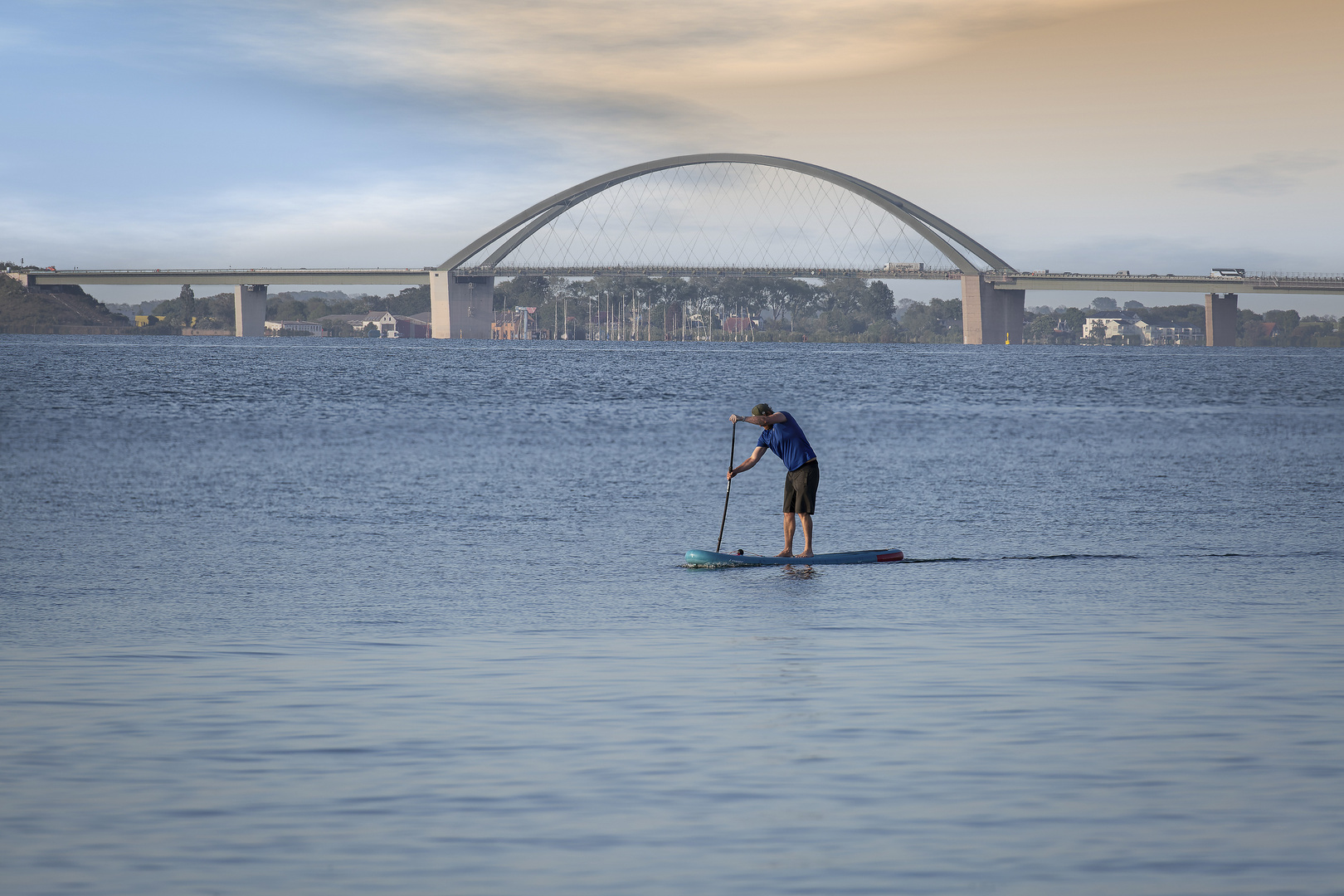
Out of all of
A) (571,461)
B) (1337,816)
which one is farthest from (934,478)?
(1337,816)

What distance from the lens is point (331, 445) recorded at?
34.2m

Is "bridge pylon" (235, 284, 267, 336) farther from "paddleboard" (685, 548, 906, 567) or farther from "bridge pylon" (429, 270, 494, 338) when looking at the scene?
"paddleboard" (685, 548, 906, 567)

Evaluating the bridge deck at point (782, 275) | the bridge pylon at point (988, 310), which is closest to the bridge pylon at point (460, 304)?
the bridge deck at point (782, 275)

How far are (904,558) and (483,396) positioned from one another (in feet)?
167

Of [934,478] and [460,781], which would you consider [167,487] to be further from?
[460,781]

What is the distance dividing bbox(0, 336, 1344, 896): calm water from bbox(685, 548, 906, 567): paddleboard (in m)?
0.19

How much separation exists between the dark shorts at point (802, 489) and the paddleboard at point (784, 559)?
586 mm

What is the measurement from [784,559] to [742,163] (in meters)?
118

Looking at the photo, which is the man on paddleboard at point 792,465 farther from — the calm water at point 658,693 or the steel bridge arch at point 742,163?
the steel bridge arch at point 742,163

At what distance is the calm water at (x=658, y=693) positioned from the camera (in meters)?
5.05

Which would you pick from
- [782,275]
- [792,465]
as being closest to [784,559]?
[792,465]

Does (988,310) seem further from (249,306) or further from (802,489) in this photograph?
(802,489)

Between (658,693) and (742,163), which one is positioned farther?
(742,163)

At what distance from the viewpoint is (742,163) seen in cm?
12812
